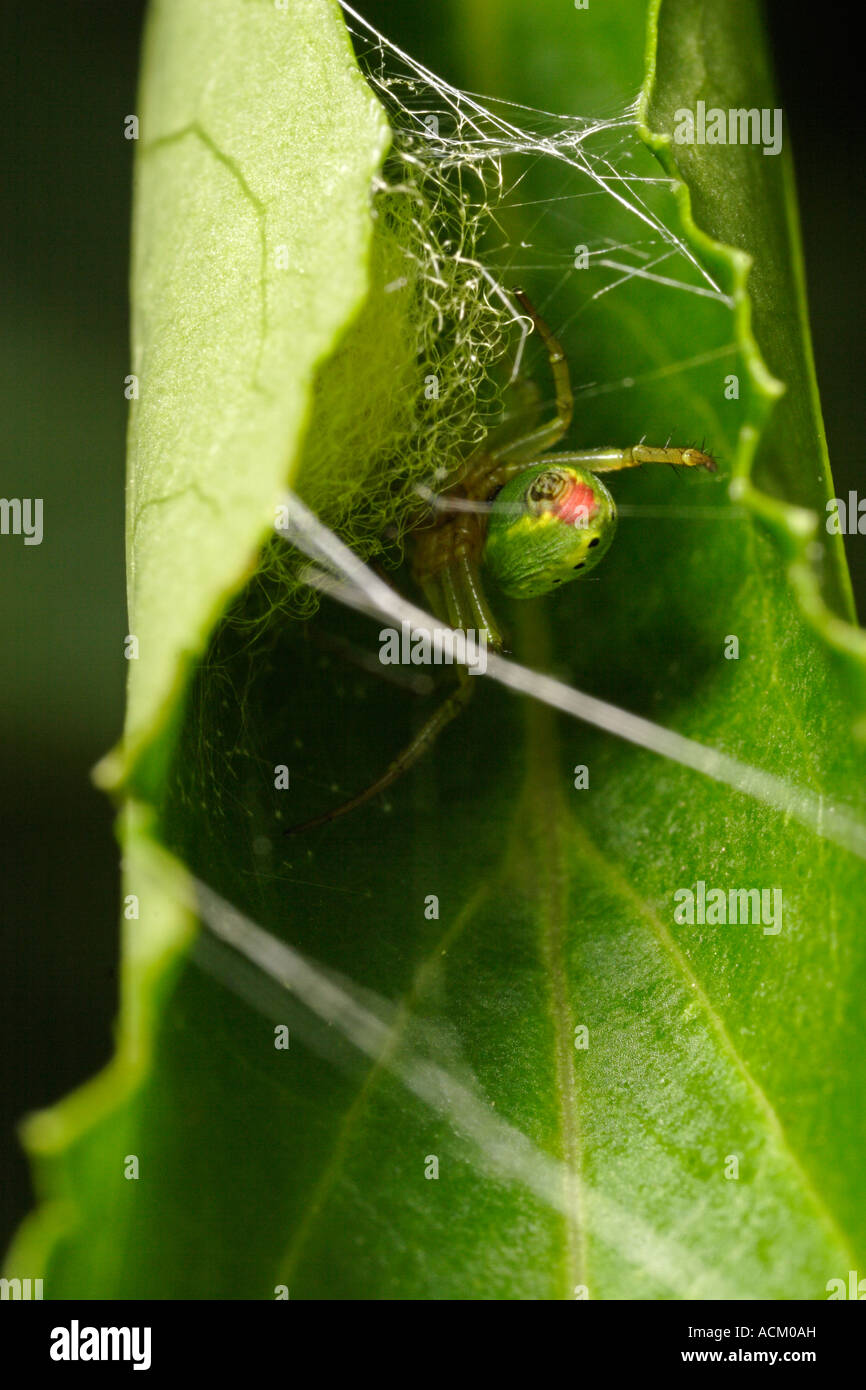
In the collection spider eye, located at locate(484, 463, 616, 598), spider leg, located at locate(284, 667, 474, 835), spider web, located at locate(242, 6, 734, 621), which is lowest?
spider leg, located at locate(284, 667, 474, 835)

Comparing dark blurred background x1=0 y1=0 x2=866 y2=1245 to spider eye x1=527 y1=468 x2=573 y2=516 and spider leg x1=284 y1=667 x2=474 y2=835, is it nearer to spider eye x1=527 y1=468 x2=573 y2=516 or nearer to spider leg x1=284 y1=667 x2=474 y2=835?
spider eye x1=527 y1=468 x2=573 y2=516

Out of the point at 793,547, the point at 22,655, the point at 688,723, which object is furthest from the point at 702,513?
the point at 22,655

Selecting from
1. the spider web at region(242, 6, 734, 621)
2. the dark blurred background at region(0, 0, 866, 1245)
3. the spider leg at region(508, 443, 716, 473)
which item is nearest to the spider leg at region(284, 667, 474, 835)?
the spider web at region(242, 6, 734, 621)

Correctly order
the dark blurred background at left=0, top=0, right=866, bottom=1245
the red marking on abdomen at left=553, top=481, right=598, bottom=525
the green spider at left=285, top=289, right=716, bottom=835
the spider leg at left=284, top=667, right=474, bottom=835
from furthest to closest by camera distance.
Answer: the dark blurred background at left=0, top=0, right=866, bottom=1245 → the red marking on abdomen at left=553, top=481, right=598, bottom=525 → the green spider at left=285, top=289, right=716, bottom=835 → the spider leg at left=284, top=667, right=474, bottom=835

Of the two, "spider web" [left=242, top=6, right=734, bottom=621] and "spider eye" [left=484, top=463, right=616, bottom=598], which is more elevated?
"spider web" [left=242, top=6, right=734, bottom=621]

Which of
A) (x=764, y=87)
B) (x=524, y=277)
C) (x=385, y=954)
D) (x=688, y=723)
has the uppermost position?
(x=764, y=87)

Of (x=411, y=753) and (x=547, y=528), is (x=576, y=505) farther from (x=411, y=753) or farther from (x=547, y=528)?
(x=411, y=753)
